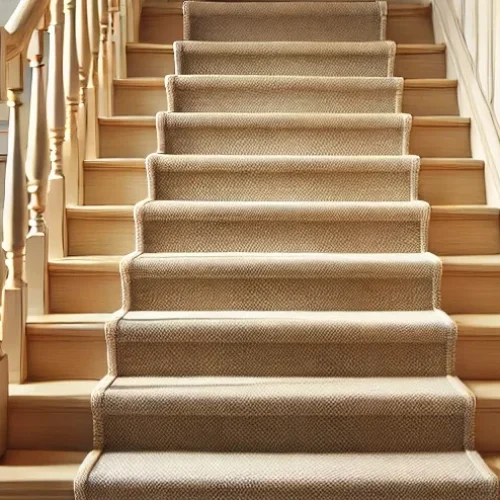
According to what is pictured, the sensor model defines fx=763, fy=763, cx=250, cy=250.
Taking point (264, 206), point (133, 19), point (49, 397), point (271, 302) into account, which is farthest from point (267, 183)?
point (133, 19)

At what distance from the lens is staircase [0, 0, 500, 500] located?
1954mm

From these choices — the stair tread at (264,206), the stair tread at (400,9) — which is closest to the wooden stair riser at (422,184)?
the stair tread at (264,206)

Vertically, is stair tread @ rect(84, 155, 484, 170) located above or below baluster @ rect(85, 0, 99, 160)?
below

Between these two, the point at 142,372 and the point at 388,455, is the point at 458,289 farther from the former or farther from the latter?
the point at 142,372

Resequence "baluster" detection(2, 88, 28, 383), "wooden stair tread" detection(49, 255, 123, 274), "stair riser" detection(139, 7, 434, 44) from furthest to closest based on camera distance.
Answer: "stair riser" detection(139, 7, 434, 44), "wooden stair tread" detection(49, 255, 123, 274), "baluster" detection(2, 88, 28, 383)

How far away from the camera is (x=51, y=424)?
204 centimetres

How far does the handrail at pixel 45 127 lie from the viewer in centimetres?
207

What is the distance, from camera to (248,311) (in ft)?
7.59

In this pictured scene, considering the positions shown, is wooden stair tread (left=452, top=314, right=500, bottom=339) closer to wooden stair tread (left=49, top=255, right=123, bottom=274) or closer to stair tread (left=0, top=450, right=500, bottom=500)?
stair tread (left=0, top=450, right=500, bottom=500)

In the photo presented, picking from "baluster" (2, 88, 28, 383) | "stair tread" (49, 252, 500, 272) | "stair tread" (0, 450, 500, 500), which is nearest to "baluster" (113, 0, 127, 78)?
"stair tread" (49, 252, 500, 272)

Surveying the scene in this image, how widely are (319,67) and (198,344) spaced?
162 cm

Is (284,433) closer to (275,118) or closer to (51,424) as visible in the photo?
(51,424)

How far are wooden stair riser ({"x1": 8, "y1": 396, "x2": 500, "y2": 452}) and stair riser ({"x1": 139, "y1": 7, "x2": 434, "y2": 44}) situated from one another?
2.28m

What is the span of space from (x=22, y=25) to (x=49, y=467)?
46.0 inches
